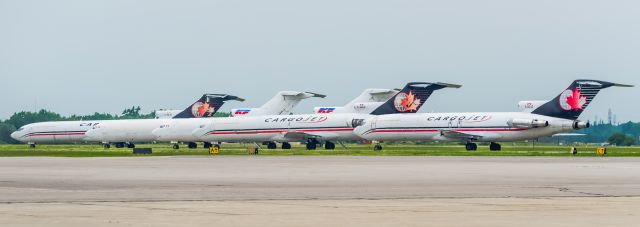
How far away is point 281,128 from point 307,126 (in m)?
4.07

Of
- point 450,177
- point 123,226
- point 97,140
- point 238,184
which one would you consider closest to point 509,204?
point 123,226

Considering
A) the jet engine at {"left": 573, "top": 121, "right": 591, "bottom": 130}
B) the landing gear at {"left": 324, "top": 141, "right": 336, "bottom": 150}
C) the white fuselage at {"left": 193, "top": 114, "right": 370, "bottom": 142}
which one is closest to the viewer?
the jet engine at {"left": 573, "top": 121, "right": 591, "bottom": 130}

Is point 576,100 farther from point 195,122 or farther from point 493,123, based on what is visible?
point 195,122

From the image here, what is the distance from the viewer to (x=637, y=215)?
2320cm

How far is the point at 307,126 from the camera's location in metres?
134

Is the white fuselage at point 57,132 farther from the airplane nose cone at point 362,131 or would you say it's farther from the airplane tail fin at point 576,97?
the airplane tail fin at point 576,97

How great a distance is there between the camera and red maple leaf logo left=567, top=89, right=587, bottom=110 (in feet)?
365

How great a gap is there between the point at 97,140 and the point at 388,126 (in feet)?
170

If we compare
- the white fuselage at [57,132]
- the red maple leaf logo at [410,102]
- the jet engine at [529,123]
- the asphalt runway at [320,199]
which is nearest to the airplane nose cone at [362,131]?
the red maple leaf logo at [410,102]

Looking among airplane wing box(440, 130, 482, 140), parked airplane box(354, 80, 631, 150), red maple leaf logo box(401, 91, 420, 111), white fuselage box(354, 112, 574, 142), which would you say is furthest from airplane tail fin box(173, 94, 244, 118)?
airplane wing box(440, 130, 482, 140)

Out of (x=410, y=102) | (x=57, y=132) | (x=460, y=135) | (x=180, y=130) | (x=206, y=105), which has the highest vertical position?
(x=206, y=105)

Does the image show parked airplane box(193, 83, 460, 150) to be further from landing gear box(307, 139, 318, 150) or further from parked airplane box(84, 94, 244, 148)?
parked airplane box(84, 94, 244, 148)

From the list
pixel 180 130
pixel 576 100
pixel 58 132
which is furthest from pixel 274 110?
pixel 576 100

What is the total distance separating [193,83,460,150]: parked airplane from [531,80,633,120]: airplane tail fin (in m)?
19.5
